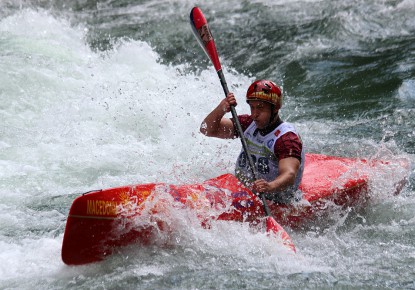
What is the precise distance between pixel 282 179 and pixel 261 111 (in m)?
0.50

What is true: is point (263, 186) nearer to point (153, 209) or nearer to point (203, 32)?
point (153, 209)

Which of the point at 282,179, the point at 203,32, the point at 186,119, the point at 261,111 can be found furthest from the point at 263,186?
the point at 186,119

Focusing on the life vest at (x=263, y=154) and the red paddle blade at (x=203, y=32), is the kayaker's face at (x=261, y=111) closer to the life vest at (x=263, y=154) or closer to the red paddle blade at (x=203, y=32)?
the life vest at (x=263, y=154)

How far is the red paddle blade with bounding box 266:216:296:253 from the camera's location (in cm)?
430

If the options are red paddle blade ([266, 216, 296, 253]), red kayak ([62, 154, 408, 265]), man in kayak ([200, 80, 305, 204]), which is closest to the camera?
red kayak ([62, 154, 408, 265])

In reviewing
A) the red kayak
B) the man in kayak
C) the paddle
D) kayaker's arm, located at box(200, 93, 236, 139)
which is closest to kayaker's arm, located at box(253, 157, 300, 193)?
the man in kayak

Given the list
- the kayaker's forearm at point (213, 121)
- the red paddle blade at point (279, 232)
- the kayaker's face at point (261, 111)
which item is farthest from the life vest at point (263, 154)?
the red paddle blade at point (279, 232)

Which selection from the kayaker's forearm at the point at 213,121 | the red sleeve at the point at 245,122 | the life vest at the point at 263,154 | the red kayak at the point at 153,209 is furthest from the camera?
the red sleeve at the point at 245,122

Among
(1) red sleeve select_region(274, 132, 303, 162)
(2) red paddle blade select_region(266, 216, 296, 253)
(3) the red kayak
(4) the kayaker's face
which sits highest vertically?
(4) the kayaker's face

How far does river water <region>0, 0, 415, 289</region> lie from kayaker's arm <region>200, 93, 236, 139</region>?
2.52 ft

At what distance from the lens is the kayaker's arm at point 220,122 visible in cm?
470

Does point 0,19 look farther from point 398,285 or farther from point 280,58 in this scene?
point 398,285

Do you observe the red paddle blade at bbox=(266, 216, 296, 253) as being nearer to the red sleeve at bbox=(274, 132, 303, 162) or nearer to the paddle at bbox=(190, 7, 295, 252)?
the paddle at bbox=(190, 7, 295, 252)

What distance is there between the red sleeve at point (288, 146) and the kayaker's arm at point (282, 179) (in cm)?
3
